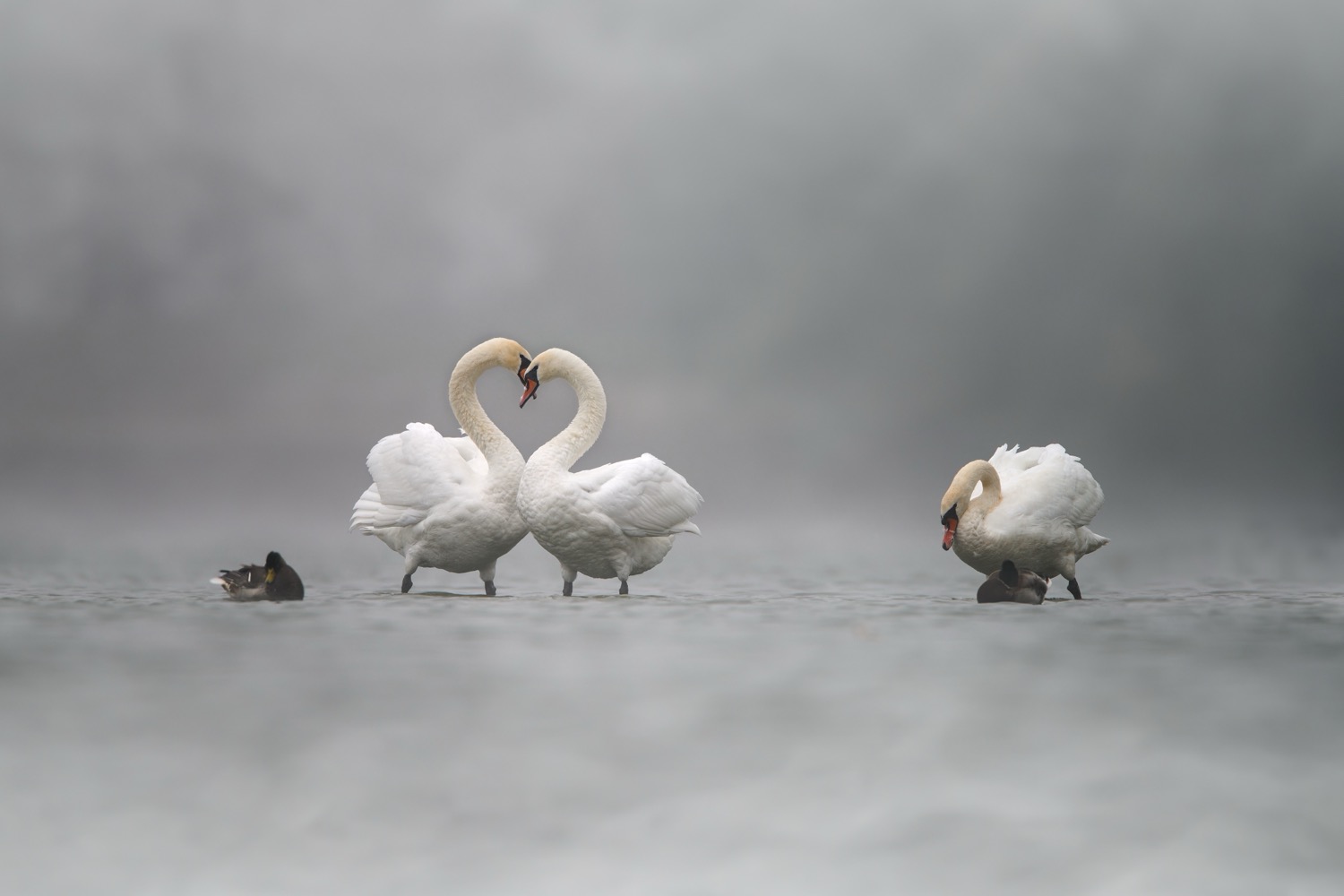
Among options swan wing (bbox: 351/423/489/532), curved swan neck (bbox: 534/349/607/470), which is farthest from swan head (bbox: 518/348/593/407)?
swan wing (bbox: 351/423/489/532)

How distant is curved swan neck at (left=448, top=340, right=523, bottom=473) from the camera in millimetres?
9461

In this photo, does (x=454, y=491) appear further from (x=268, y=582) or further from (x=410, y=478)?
(x=268, y=582)

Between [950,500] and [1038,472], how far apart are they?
2.69 feet

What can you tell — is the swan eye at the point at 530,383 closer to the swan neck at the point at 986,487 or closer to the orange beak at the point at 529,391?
the orange beak at the point at 529,391

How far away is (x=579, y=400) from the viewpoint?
9.45 meters

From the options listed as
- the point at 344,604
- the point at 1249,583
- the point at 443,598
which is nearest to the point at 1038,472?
the point at 1249,583

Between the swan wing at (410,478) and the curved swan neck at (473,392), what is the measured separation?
0.20 m

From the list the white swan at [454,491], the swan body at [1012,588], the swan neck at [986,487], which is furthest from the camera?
the swan neck at [986,487]

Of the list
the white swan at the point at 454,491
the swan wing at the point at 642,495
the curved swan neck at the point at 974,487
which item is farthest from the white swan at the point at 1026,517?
the white swan at the point at 454,491

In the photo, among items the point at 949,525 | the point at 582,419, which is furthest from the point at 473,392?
the point at 949,525

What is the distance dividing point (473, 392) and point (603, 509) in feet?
4.92

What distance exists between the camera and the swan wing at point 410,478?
9016 millimetres

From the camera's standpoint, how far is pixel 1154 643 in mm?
6555

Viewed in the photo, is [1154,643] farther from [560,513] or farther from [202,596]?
[202,596]
